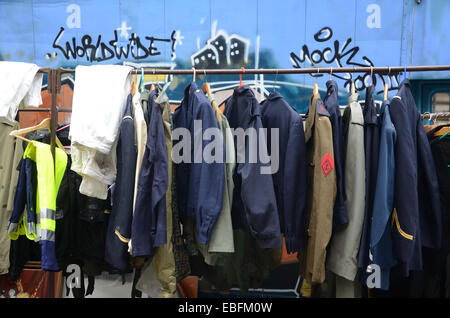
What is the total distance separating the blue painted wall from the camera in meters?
3.32

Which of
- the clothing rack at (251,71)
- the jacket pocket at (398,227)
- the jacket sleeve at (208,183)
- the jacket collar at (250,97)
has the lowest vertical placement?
the jacket pocket at (398,227)

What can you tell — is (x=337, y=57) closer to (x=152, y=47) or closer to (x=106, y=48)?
(x=152, y=47)

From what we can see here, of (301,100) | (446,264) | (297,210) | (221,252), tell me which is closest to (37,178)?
(221,252)

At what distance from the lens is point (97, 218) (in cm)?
218

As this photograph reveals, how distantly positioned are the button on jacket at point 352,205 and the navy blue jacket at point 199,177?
0.81 m

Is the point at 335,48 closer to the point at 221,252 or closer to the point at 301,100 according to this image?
the point at 301,100

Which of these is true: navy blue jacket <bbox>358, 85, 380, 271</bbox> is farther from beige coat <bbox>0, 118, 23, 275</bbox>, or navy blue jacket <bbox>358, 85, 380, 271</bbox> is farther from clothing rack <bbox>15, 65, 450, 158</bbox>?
beige coat <bbox>0, 118, 23, 275</bbox>

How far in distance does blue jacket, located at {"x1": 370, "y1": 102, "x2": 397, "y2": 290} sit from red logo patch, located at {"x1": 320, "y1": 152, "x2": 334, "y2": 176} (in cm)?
29

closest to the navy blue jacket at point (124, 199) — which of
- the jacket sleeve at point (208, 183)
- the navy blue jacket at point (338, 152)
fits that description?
the jacket sleeve at point (208, 183)

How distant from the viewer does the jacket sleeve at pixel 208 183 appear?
185 cm

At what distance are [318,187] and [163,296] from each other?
1237mm

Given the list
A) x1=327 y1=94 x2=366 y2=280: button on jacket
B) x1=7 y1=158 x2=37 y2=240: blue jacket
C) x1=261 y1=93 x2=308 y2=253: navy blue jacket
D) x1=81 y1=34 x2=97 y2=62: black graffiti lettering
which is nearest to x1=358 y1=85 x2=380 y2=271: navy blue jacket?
x1=327 y1=94 x2=366 y2=280: button on jacket

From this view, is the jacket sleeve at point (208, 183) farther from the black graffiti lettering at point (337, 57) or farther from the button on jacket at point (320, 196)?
the black graffiti lettering at point (337, 57)
